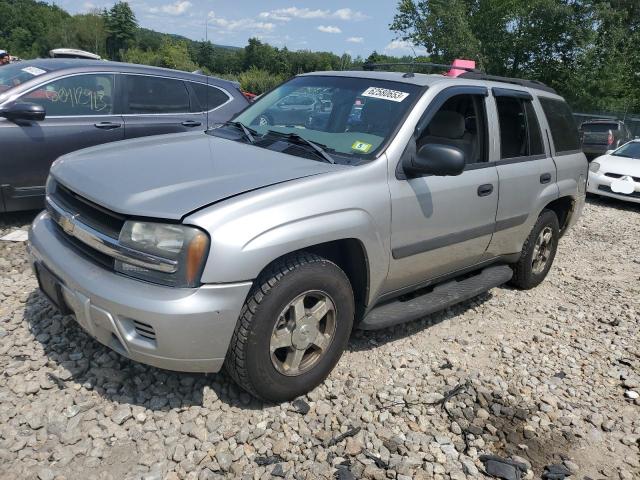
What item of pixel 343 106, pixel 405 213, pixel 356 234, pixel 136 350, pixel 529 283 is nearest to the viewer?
pixel 136 350

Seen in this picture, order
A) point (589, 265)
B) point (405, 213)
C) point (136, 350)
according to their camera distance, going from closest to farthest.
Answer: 1. point (136, 350)
2. point (405, 213)
3. point (589, 265)

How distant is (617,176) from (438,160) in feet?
27.9

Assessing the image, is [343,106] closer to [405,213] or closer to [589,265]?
[405,213]

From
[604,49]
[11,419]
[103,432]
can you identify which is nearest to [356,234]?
[103,432]

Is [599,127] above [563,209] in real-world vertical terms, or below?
above

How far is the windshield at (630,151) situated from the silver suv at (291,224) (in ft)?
25.7

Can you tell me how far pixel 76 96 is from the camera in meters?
5.20

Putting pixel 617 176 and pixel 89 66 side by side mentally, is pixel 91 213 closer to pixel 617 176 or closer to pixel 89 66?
pixel 89 66

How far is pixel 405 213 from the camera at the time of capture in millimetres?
3066

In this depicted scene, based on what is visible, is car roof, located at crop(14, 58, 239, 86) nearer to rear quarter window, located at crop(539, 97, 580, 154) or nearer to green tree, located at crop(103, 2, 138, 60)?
rear quarter window, located at crop(539, 97, 580, 154)

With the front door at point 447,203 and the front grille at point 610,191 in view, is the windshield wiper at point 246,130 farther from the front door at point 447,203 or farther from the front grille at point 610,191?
the front grille at point 610,191

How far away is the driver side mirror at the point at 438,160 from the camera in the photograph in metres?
2.90

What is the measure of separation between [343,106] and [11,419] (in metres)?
2.56

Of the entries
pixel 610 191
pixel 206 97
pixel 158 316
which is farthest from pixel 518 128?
pixel 610 191
